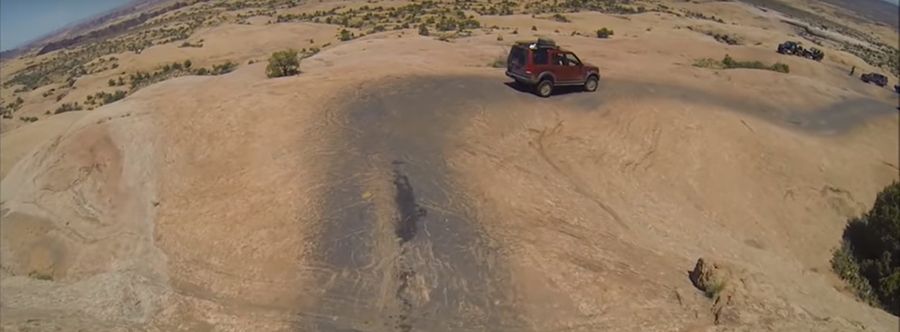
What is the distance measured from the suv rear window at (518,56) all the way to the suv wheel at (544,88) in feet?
3.55

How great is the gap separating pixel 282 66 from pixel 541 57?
441 inches

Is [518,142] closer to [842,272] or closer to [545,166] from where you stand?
[545,166]

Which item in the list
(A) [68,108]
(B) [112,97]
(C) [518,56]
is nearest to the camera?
(C) [518,56]

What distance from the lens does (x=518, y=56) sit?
869 inches

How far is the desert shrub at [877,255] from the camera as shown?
49.2 ft

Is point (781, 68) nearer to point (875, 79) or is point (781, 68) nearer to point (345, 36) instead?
point (875, 79)

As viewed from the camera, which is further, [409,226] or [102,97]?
[102,97]

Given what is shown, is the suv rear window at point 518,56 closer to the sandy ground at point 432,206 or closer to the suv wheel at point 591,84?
the sandy ground at point 432,206

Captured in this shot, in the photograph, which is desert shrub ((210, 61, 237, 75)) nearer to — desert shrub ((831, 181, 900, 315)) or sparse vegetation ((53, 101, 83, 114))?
sparse vegetation ((53, 101, 83, 114))

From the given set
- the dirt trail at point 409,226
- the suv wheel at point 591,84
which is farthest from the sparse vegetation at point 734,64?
the suv wheel at point 591,84

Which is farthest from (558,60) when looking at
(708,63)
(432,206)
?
(708,63)

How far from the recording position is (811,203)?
17.6 m

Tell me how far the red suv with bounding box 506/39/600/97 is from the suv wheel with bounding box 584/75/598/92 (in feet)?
0.67

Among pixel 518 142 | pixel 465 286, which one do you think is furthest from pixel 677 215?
pixel 465 286
